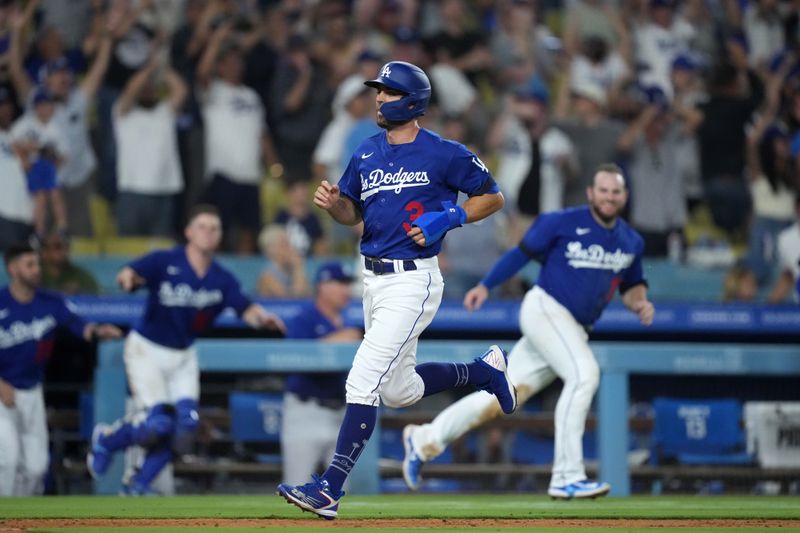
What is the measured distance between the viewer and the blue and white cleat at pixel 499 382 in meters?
6.13

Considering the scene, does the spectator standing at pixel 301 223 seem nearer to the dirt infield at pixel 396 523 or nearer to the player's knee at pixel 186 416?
the player's knee at pixel 186 416

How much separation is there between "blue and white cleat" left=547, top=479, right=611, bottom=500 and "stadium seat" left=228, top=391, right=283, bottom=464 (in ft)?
7.57

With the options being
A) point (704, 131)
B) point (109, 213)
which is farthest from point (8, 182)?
point (704, 131)

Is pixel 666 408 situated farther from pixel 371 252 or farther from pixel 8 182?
pixel 8 182

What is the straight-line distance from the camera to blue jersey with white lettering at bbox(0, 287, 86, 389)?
8.11m

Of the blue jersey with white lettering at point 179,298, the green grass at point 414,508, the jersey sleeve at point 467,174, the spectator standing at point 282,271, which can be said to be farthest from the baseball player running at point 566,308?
the spectator standing at point 282,271

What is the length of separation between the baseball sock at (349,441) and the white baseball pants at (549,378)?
5.76 ft

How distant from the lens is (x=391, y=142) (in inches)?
224

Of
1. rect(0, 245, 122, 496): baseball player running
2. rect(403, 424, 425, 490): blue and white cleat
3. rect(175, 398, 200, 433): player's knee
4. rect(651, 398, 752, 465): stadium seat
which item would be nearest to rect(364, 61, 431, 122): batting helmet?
rect(403, 424, 425, 490): blue and white cleat

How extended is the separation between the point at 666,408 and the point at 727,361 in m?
0.51

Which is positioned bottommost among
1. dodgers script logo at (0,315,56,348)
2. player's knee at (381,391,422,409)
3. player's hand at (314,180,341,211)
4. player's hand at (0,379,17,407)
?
player's hand at (0,379,17,407)

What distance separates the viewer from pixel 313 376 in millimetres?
8453

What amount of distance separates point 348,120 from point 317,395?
2.99 metres

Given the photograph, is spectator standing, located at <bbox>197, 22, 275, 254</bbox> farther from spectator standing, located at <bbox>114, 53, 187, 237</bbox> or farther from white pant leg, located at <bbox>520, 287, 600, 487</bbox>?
white pant leg, located at <bbox>520, 287, 600, 487</bbox>
